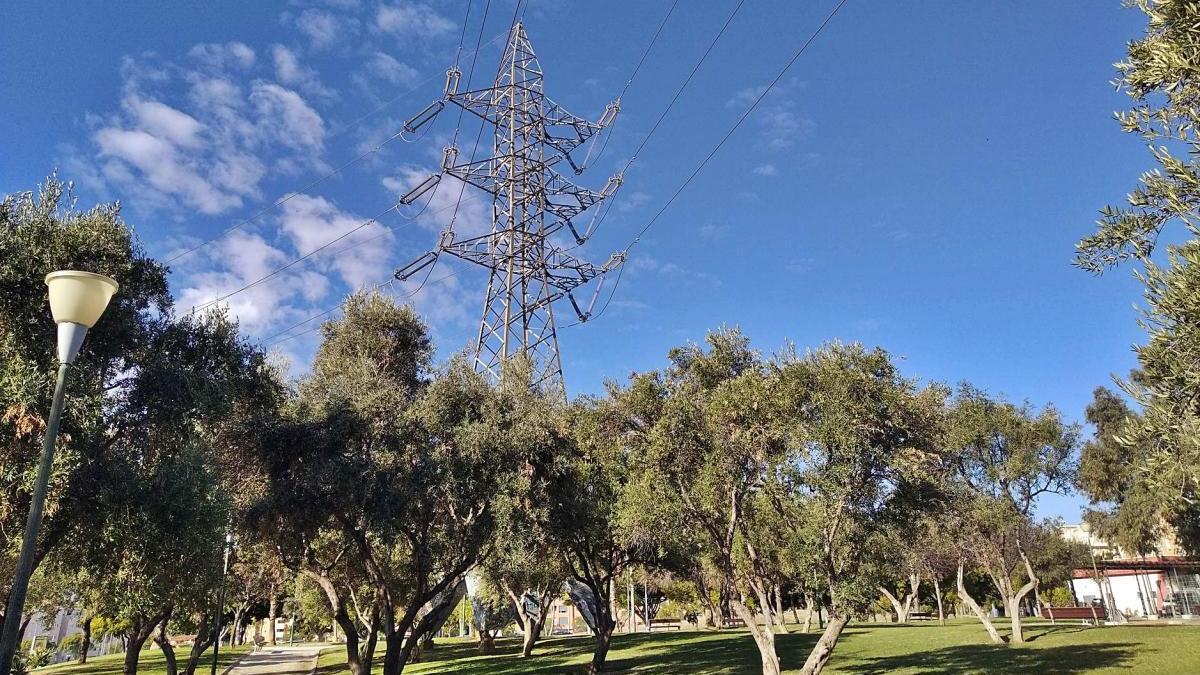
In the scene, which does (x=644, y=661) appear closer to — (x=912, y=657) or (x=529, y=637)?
(x=912, y=657)

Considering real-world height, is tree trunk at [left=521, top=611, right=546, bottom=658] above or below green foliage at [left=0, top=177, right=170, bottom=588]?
below

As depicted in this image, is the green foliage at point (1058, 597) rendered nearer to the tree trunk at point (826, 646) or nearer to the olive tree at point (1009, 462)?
the olive tree at point (1009, 462)

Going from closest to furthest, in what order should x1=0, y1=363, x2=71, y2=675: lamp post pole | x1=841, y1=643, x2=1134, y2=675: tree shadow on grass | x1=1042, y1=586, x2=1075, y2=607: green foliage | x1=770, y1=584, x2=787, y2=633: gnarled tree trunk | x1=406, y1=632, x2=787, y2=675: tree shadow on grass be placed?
x1=0, y1=363, x2=71, y2=675: lamp post pole → x1=841, y1=643, x2=1134, y2=675: tree shadow on grass → x1=406, y1=632, x2=787, y2=675: tree shadow on grass → x1=770, y1=584, x2=787, y2=633: gnarled tree trunk → x1=1042, y1=586, x2=1075, y2=607: green foliage

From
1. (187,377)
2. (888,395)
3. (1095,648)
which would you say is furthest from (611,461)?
(1095,648)

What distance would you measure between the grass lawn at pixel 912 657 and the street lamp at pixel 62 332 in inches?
938

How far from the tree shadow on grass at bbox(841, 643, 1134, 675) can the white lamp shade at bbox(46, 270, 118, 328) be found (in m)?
26.4

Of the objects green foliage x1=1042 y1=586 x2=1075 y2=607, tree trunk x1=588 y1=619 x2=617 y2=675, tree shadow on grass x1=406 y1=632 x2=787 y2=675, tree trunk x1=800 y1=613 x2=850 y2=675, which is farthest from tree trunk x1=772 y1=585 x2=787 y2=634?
green foliage x1=1042 y1=586 x2=1075 y2=607

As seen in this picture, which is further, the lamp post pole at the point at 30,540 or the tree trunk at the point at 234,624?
the tree trunk at the point at 234,624

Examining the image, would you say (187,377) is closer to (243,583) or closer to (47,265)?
(47,265)

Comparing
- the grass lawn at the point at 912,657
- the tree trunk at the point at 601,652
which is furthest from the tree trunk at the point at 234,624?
the tree trunk at the point at 601,652

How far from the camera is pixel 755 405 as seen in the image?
19.6 m

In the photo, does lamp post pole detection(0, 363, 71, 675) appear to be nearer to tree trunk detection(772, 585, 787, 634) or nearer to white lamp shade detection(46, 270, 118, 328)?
white lamp shade detection(46, 270, 118, 328)

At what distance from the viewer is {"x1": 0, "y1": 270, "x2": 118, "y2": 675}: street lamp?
686 cm

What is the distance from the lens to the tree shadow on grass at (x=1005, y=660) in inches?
930
